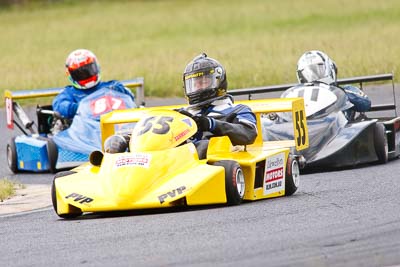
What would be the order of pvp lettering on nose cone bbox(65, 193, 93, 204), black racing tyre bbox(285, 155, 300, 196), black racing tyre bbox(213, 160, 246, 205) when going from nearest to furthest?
pvp lettering on nose cone bbox(65, 193, 93, 204)
black racing tyre bbox(213, 160, 246, 205)
black racing tyre bbox(285, 155, 300, 196)

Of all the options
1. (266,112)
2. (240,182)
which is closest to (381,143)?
(266,112)

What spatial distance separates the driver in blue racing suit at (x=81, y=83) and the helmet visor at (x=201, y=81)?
4.41 m

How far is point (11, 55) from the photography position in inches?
1131

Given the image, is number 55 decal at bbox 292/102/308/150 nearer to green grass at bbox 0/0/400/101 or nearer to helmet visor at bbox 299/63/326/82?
helmet visor at bbox 299/63/326/82

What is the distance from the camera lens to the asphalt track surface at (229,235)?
635 centimetres

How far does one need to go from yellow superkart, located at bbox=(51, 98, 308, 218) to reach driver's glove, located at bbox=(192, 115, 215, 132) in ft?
0.39

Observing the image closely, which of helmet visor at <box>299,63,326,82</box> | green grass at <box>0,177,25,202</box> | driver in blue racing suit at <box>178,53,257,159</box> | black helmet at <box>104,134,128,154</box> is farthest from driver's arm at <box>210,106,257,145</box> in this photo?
helmet visor at <box>299,63,326,82</box>

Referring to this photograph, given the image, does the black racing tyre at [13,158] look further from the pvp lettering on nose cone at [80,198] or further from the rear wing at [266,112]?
the pvp lettering on nose cone at [80,198]

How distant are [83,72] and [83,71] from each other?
Answer: 14mm

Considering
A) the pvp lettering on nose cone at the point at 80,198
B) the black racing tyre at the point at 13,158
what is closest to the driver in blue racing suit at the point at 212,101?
the pvp lettering on nose cone at the point at 80,198

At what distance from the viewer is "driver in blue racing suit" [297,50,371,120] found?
39.8 feet

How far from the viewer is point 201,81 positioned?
30.9 ft

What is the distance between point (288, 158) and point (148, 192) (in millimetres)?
1595

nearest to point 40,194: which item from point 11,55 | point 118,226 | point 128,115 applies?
point 128,115
